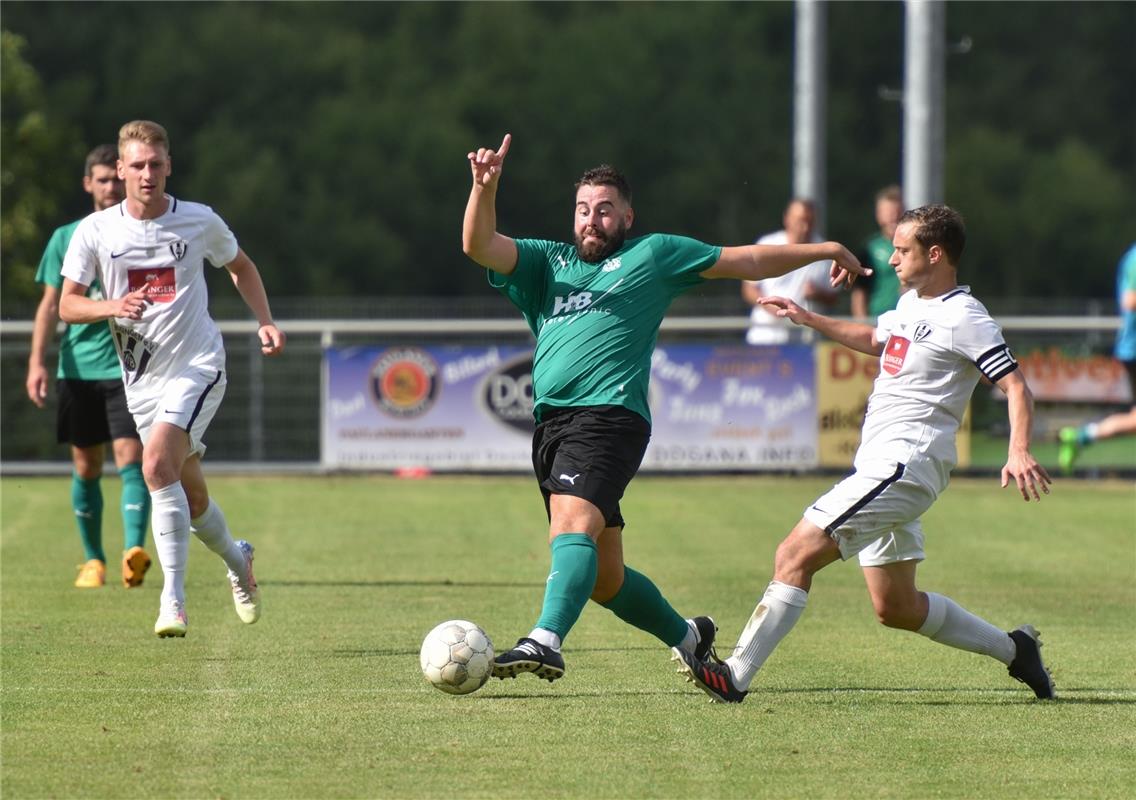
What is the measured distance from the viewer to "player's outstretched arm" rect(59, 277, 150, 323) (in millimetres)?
7664

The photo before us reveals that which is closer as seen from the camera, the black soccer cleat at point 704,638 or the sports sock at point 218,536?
the black soccer cleat at point 704,638

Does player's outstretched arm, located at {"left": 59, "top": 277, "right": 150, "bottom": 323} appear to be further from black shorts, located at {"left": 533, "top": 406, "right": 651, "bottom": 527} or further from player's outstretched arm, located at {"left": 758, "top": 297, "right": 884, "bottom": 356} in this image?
player's outstretched arm, located at {"left": 758, "top": 297, "right": 884, "bottom": 356}

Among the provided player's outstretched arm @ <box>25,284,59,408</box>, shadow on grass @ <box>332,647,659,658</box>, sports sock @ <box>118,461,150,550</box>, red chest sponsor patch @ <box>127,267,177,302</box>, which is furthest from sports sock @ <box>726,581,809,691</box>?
player's outstretched arm @ <box>25,284,59,408</box>

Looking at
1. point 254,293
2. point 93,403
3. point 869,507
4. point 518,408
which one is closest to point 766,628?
point 869,507

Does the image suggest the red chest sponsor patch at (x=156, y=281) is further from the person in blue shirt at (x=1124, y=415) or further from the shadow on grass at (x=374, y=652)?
the person in blue shirt at (x=1124, y=415)

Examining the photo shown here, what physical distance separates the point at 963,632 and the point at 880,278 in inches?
369

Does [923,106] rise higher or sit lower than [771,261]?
higher

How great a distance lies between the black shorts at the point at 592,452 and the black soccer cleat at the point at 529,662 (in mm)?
633

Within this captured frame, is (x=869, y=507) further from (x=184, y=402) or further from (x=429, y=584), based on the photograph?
(x=429, y=584)

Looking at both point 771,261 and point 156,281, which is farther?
point 156,281

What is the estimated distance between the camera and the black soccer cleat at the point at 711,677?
6844 mm

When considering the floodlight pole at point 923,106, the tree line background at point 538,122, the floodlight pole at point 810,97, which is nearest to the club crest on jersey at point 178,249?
the floodlight pole at point 923,106

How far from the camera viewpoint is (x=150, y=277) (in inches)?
329

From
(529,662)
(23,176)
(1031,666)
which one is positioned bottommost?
(1031,666)
